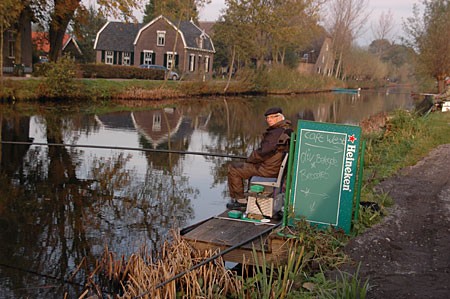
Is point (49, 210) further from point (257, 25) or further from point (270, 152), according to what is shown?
A: point (257, 25)

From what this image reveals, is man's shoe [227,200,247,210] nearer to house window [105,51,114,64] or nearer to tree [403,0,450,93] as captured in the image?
tree [403,0,450,93]

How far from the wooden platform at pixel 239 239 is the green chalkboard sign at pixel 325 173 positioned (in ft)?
1.34

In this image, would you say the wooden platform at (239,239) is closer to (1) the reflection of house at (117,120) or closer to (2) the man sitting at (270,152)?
(2) the man sitting at (270,152)

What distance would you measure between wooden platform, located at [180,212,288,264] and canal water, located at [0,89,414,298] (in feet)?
2.42

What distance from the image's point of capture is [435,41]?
3591cm

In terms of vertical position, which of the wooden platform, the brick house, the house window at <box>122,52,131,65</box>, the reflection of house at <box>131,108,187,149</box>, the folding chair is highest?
the brick house

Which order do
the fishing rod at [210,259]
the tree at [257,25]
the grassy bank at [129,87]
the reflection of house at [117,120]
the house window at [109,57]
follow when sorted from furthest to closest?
the house window at [109,57] < the tree at [257,25] < the grassy bank at [129,87] < the reflection of house at [117,120] < the fishing rod at [210,259]

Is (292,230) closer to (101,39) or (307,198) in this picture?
(307,198)

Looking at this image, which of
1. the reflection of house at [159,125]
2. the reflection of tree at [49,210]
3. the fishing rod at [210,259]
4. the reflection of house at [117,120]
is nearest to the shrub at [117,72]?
the reflection of house at [159,125]

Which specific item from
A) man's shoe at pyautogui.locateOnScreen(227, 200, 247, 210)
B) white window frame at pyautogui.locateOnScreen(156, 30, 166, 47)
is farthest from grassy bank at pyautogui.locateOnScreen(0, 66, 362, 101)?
man's shoe at pyautogui.locateOnScreen(227, 200, 247, 210)

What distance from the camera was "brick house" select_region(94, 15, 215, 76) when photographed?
61.7 meters

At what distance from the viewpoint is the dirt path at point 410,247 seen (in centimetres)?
529

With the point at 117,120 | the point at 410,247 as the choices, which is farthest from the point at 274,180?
the point at 117,120

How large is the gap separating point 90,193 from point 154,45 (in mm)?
53290
